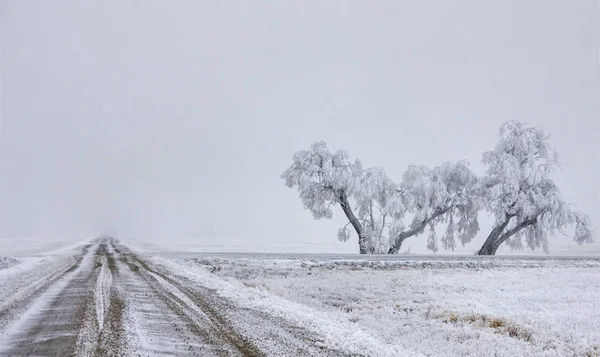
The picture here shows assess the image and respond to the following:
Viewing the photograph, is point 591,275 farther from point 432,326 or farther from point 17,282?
point 17,282

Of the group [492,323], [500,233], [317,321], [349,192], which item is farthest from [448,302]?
[500,233]

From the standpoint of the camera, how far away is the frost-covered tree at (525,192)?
137ft

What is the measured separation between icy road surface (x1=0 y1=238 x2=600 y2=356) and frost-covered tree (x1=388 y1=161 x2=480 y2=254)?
21.2 m

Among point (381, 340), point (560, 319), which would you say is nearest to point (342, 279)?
point (560, 319)

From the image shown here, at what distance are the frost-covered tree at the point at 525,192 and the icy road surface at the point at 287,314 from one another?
20.0m

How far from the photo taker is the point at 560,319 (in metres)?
13.0

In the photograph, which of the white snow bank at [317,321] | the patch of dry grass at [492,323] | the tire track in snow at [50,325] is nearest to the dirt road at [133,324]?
the tire track in snow at [50,325]

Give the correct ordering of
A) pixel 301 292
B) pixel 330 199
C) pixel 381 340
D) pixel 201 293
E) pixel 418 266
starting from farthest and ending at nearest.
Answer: pixel 330 199 < pixel 418 266 < pixel 301 292 < pixel 201 293 < pixel 381 340

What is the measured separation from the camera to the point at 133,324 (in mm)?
10070

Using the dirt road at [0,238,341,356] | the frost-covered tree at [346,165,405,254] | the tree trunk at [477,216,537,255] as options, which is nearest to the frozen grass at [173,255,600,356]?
the dirt road at [0,238,341,356]

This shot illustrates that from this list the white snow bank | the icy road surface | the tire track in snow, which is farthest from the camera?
the white snow bank

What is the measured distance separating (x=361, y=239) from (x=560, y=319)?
104 ft

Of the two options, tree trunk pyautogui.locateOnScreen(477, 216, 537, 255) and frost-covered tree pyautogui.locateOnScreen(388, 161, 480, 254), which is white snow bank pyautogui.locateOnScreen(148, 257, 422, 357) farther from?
tree trunk pyautogui.locateOnScreen(477, 216, 537, 255)

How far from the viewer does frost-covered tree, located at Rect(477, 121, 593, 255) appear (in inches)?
1645
